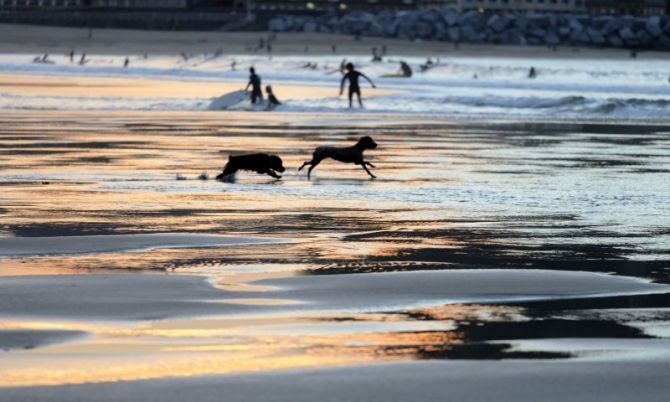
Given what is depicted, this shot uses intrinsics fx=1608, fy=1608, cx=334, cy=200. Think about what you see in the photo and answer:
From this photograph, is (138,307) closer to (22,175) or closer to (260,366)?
(260,366)

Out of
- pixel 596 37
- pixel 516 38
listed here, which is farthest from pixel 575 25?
pixel 516 38

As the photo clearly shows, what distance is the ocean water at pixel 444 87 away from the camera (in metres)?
45.7

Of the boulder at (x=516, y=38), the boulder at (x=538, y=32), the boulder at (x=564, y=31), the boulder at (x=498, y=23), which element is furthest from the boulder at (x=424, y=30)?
the boulder at (x=564, y=31)

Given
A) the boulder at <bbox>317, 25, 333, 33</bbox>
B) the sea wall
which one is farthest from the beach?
the boulder at <bbox>317, 25, 333, 33</bbox>

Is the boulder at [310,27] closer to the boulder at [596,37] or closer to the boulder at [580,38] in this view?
the boulder at [580,38]

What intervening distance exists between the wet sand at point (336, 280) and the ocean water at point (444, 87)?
22028mm

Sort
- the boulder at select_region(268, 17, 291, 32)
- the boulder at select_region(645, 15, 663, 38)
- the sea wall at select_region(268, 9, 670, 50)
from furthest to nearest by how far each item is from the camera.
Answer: the boulder at select_region(268, 17, 291, 32) → the boulder at select_region(645, 15, 663, 38) → the sea wall at select_region(268, 9, 670, 50)

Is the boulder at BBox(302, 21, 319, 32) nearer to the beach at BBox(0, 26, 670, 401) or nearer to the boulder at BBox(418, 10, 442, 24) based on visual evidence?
the boulder at BBox(418, 10, 442, 24)

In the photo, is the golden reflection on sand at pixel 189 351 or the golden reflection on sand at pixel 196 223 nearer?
the golden reflection on sand at pixel 189 351

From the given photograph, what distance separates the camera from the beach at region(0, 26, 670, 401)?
8.14 m

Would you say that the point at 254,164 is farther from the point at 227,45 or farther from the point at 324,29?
the point at 324,29

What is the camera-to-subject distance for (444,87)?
6781cm

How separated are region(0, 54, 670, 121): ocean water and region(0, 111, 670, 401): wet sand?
22028 millimetres

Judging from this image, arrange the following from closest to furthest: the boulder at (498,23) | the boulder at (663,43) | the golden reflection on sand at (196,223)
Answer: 1. the golden reflection on sand at (196,223)
2. the boulder at (663,43)
3. the boulder at (498,23)
